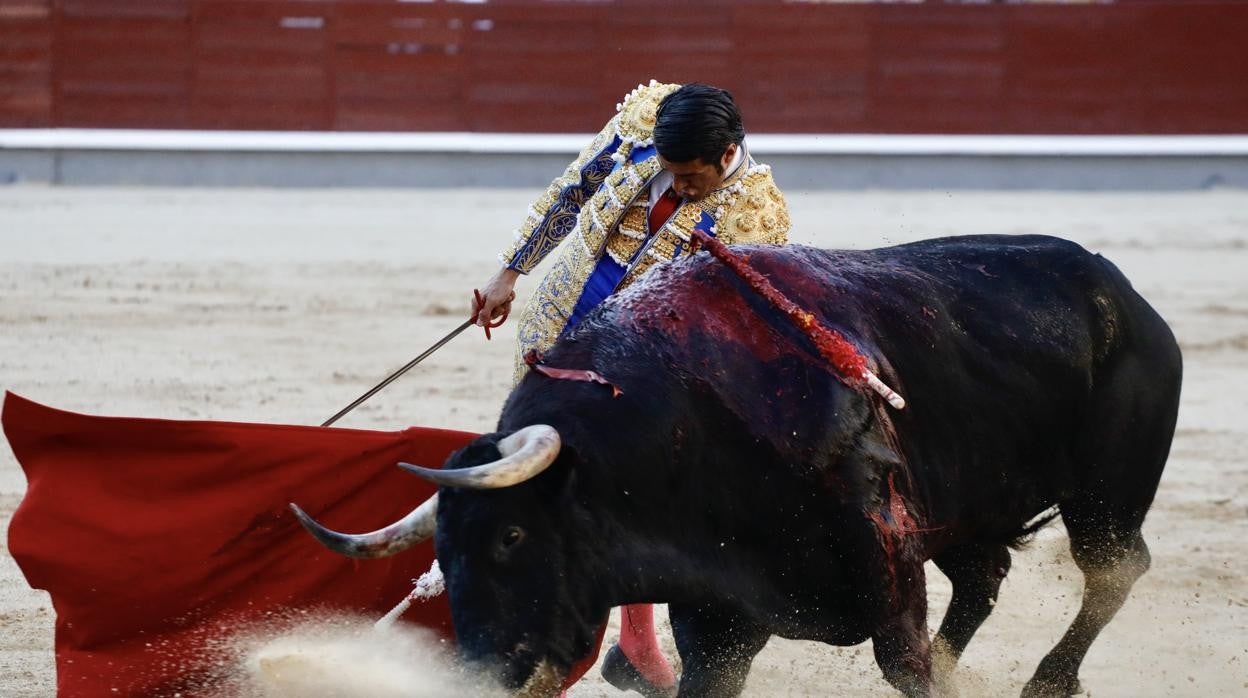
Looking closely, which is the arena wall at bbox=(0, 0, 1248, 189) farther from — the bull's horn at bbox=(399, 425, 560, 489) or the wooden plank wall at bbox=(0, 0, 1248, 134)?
the bull's horn at bbox=(399, 425, 560, 489)

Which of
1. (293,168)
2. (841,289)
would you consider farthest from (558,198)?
→ (293,168)

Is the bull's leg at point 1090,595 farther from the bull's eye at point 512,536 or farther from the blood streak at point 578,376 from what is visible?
the bull's eye at point 512,536

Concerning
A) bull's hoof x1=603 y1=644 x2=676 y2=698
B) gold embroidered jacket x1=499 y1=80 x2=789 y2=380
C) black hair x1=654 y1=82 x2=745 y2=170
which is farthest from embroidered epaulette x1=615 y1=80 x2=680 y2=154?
bull's hoof x1=603 y1=644 x2=676 y2=698

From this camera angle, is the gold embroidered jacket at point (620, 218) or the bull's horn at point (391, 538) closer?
the bull's horn at point (391, 538)

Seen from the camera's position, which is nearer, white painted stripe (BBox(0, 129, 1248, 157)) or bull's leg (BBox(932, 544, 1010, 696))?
bull's leg (BBox(932, 544, 1010, 696))

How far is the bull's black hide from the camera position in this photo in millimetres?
2139

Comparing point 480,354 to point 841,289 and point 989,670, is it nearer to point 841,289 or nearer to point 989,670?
point 989,670

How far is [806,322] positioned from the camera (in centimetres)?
235

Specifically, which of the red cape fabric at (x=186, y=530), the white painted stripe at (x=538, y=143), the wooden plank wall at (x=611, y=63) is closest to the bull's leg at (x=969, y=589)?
the red cape fabric at (x=186, y=530)

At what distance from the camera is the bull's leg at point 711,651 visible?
2.48 meters

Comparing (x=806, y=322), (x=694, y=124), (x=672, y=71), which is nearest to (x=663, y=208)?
(x=694, y=124)

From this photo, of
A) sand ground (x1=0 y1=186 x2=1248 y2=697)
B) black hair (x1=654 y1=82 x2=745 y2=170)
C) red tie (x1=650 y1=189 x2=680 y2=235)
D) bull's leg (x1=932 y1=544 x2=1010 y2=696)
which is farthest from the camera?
sand ground (x1=0 y1=186 x2=1248 y2=697)

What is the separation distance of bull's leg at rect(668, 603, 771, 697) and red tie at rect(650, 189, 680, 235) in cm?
62

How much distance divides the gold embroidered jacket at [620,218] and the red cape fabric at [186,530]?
30cm
